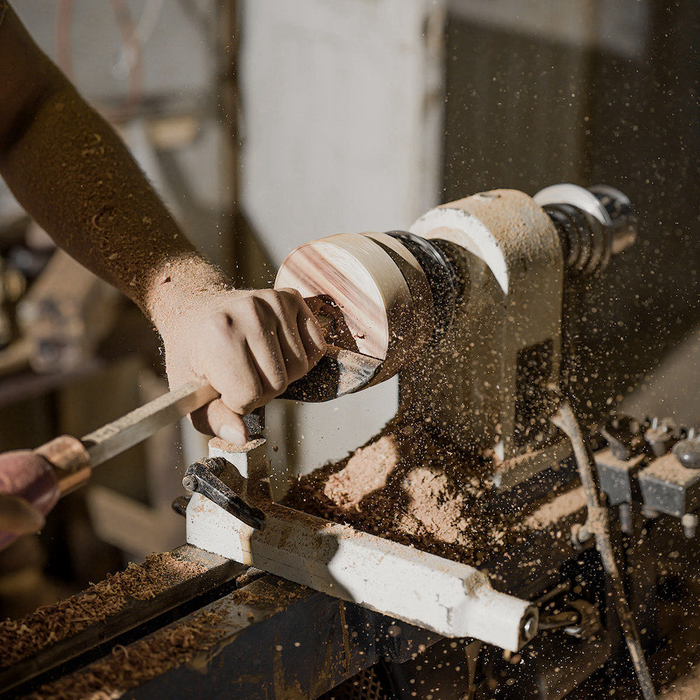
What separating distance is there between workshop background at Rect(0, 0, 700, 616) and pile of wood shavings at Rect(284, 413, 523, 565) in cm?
75

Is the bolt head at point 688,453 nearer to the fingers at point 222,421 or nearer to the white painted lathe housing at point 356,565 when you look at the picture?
the white painted lathe housing at point 356,565

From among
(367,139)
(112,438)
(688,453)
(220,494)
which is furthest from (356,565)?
(367,139)

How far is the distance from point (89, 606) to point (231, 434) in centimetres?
24

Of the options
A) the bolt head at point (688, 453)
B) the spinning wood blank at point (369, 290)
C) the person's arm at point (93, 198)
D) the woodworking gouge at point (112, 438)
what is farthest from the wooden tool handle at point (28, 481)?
the bolt head at point (688, 453)

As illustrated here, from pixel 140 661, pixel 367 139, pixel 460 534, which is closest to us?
pixel 140 661

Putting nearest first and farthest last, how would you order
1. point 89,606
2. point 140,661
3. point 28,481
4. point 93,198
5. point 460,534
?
point 28,481
point 140,661
point 89,606
point 460,534
point 93,198

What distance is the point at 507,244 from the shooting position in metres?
0.97

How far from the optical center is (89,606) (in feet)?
2.48

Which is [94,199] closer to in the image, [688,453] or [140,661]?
[140,661]

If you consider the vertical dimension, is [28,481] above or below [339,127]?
below

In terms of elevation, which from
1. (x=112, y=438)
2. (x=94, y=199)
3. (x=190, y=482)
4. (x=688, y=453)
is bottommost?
(x=688, y=453)

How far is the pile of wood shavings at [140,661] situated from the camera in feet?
2.00

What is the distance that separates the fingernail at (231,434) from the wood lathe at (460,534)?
0.06m

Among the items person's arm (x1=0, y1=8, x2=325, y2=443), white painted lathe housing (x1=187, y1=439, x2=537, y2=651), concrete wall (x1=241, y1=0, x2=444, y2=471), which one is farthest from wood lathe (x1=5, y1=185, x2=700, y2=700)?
concrete wall (x1=241, y1=0, x2=444, y2=471)
